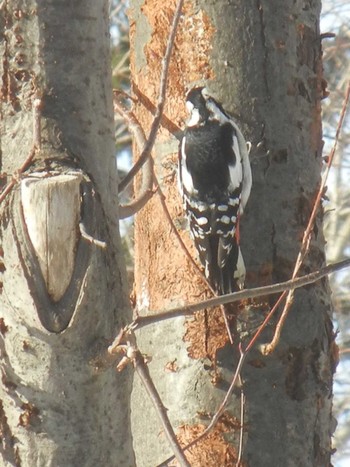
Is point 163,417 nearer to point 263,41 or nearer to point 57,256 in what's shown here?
point 57,256

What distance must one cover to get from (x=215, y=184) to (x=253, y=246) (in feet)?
2.36

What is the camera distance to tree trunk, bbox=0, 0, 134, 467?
6.31 feet

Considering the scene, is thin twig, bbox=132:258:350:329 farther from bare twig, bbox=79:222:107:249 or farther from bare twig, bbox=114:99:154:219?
bare twig, bbox=114:99:154:219

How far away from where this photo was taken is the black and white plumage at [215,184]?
3.54 metres

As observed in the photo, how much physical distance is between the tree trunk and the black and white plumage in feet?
4.86

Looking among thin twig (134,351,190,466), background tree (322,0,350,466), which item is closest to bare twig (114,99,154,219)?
thin twig (134,351,190,466)

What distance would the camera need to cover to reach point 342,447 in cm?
977

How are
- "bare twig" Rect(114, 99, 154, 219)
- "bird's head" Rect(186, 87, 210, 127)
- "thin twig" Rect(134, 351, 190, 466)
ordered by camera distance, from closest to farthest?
"thin twig" Rect(134, 351, 190, 466) → "bare twig" Rect(114, 99, 154, 219) → "bird's head" Rect(186, 87, 210, 127)

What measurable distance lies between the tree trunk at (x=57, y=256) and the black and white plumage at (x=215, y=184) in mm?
1480

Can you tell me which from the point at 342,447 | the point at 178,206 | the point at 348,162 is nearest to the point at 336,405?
the point at 342,447

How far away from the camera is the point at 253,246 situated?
3449 millimetres

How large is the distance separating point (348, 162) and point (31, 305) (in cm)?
815

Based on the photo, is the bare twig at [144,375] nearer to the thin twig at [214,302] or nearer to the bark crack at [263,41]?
the thin twig at [214,302]

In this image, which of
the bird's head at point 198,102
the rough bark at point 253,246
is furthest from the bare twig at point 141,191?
the rough bark at point 253,246
